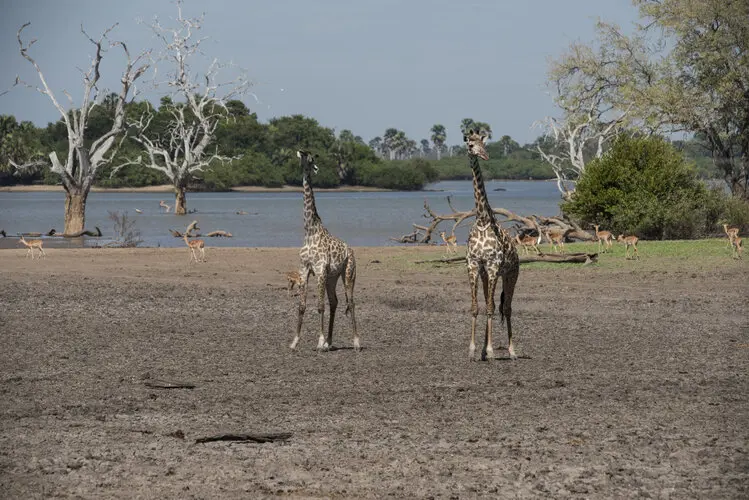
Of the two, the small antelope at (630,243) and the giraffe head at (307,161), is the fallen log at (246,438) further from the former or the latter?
the small antelope at (630,243)

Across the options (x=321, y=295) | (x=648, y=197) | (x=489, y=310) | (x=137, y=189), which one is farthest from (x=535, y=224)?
(x=137, y=189)

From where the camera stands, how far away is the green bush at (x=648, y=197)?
31266 millimetres

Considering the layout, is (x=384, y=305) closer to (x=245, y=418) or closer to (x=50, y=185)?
(x=245, y=418)

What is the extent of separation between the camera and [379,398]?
10227 mm

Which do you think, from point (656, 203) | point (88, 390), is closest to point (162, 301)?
point (88, 390)

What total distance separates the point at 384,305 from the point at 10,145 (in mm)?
90259

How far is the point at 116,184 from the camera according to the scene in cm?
12825

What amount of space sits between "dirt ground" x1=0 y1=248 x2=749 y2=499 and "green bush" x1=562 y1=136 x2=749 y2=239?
37.3 ft

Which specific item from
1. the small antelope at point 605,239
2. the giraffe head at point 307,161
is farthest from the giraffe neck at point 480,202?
the small antelope at point 605,239

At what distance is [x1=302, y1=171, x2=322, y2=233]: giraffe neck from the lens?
1334cm

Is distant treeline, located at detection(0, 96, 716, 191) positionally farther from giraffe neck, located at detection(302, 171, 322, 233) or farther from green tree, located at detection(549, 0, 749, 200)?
giraffe neck, located at detection(302, 171, 322, 233)

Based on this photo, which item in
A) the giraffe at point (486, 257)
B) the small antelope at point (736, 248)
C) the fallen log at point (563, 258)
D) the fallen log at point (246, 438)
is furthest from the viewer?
the small antelope at point (736, 248)

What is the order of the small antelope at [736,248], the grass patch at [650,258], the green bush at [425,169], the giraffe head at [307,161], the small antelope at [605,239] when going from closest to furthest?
1. the giraffe head at [307,161]
2. the grass patch at [650,258]
3. the small antelope at [736,248]
4. the small antelope at [605,239]
5. the green bush at [425,169]

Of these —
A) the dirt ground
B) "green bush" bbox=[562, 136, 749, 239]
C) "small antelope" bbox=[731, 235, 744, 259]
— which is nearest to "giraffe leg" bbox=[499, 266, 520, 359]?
the dirt ground
